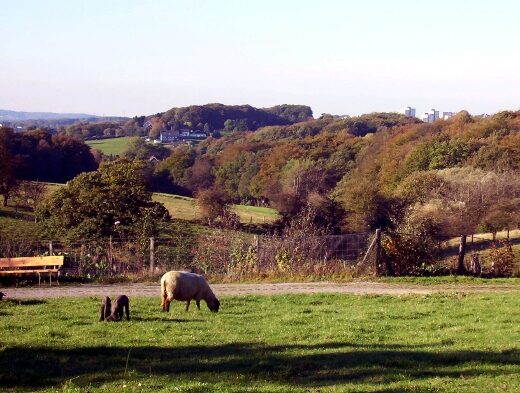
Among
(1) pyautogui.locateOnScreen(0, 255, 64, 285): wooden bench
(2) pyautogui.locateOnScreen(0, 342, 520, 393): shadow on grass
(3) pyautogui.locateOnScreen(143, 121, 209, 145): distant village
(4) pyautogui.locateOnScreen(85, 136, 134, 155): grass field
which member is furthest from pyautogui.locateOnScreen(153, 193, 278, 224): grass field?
(3) pyautogui.locateOnScreen(143, 121, 209, 145): distant village

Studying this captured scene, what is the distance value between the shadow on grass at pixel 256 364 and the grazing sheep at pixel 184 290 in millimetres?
5504

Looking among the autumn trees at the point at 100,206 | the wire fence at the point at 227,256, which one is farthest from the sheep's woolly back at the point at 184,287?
the autumn trees at the point at 100,206

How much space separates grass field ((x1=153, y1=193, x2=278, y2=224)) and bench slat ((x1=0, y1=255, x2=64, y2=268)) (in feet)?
131

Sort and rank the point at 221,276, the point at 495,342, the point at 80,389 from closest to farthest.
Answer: the point at 80,389 → the point at 495,342 → the point at 221,276

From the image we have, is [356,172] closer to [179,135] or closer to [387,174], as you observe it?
[387,174]

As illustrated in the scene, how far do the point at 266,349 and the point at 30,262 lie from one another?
49.0 feet

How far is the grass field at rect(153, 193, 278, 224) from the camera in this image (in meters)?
70.4

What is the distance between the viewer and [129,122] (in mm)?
191000

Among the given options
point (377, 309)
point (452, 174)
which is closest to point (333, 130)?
point (452, 174)

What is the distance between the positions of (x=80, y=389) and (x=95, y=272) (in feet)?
65.4

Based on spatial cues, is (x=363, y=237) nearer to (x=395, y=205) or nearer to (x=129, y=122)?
(x=395, y=205)

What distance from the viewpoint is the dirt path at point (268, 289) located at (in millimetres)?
23875

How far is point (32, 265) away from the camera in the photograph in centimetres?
2608

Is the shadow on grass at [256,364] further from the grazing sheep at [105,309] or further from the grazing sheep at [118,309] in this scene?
the grazing sheep at [105,309]
